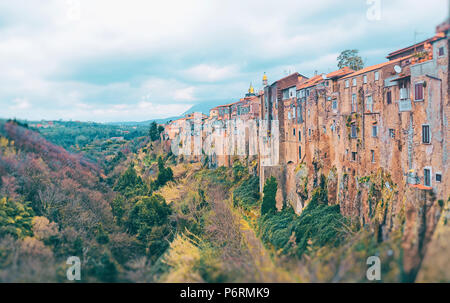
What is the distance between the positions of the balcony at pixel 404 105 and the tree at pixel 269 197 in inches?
515

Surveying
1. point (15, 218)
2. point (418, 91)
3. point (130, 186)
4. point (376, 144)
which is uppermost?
point (418, 91)

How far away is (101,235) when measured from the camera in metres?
20.1

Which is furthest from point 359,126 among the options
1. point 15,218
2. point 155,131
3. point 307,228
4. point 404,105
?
point 155,131

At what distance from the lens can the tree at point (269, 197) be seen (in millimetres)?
25938

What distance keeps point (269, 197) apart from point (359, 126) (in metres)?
10.2

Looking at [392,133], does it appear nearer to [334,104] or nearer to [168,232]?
[334,104]

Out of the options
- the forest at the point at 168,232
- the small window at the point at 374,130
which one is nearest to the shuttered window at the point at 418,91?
the small window at the point at 374,130

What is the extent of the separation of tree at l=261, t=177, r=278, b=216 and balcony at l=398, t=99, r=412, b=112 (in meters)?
13.1

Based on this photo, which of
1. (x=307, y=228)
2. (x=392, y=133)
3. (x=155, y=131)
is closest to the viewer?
(x=392, y=133)

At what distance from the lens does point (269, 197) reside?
85.8 ft

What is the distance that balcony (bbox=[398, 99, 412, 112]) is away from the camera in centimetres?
1431

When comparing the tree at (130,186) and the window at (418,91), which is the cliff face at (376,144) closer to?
the window at (418,91)

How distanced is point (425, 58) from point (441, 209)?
6.53m
